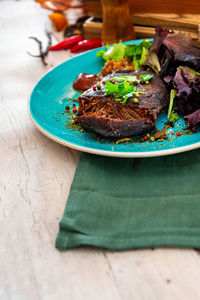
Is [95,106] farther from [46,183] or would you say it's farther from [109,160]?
[46,183]

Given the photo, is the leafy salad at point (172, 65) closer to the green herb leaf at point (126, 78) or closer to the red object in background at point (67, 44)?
the green herb leaf at point (126, 78)

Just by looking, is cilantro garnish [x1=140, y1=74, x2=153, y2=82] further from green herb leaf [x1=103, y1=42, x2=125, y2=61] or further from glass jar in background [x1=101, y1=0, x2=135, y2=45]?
glass jar in background [x1=101, y1=0, x2=135, y2=45]

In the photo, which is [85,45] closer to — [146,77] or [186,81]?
[146,77]

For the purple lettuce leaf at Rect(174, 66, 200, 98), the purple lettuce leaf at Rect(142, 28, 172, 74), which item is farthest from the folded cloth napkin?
the purple lettuce leaf at Rect(142, 28, 172, 74)

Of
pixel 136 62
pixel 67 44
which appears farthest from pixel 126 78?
pixel 67 44

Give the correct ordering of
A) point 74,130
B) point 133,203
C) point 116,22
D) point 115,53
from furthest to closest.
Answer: point 116,22 < point 115,53 < point 74,130 < point 133,203

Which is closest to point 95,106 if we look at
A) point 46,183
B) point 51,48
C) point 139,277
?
point 46,183
